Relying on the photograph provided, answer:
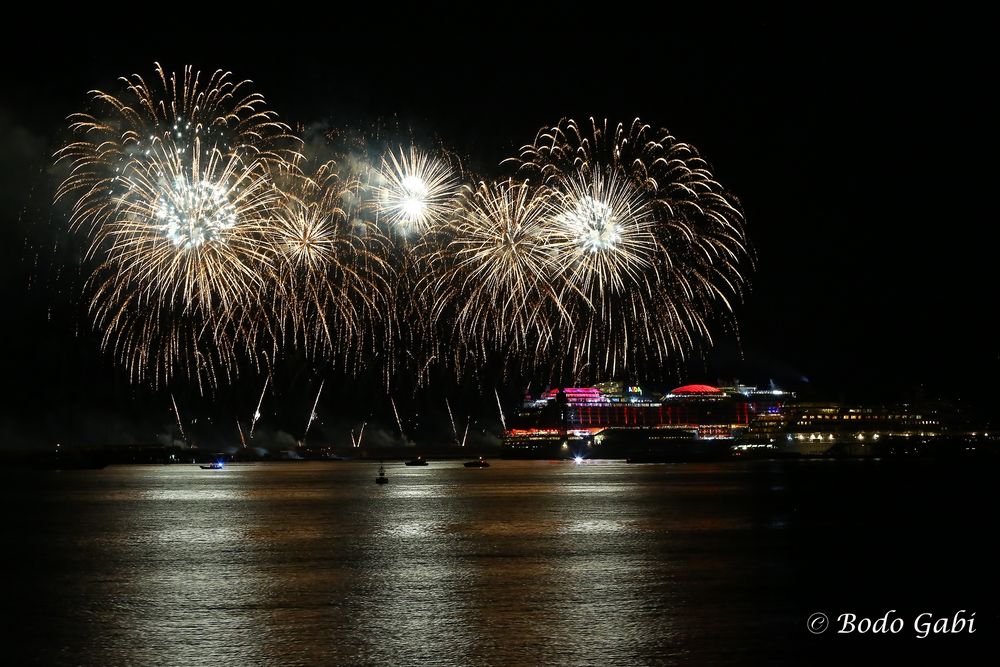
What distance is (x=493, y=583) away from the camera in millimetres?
20531

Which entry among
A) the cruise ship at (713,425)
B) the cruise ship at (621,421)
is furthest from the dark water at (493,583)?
the cruise ship at (621,421)

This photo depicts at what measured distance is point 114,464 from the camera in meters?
155

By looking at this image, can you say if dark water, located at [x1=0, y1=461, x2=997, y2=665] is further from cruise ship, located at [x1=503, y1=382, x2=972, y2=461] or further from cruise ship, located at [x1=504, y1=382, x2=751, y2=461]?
cruise ship, located at [x1=504, y1=382, x2=751, y2=461]

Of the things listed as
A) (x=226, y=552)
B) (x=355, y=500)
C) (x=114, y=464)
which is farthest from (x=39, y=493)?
(x=114, y=464)

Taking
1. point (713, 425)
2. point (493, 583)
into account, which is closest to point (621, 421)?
point (713, 425)

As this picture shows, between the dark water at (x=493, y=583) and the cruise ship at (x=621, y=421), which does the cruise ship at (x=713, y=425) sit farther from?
the dark water at (x=493, y=583)

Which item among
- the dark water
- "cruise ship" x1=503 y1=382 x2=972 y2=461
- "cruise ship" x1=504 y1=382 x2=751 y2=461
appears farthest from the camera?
"cruise ship" x1=504 y1=382 x2=751 y2=461

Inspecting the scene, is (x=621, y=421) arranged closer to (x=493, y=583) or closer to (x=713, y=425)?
(x=713, y=425)

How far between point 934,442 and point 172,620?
410ft

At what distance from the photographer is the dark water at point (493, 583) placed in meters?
13.8

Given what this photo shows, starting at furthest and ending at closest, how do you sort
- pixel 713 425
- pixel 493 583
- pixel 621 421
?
1. pixel 621 421
2. pixel 713 425
3. pixel 493 583

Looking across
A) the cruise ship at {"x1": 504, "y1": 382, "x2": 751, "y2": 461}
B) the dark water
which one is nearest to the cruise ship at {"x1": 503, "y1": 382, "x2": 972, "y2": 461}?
the cruise ship at {"x1": 504, "y1": 382, "x2": 751, "y2": 461}

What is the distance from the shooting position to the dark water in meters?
13.8

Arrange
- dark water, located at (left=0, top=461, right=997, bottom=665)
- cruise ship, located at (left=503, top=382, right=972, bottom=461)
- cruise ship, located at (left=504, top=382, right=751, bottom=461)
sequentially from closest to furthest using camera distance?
dark water, located at (left=0, top=461, right=997, bottom=665), cruise ship, located at (left=503, top=382, right=972, bottom=461), cruise ship, located at (left=504, top=382, right=751, bottom=461)
